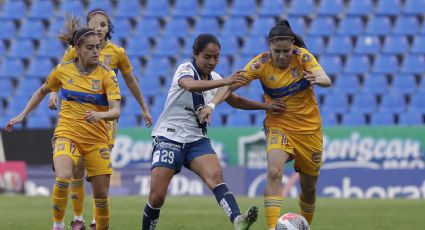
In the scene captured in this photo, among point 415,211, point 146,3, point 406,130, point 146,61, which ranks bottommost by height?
point 415,211

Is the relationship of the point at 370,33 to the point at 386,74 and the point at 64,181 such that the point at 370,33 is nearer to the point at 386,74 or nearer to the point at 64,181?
the point at 386,74

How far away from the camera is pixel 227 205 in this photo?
9.57m

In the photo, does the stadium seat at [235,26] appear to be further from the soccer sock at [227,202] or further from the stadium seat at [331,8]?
the soccer sock at [227,202]

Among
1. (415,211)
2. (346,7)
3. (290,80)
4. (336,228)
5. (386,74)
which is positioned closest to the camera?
(290,80)

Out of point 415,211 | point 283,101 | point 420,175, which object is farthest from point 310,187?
point 420,175

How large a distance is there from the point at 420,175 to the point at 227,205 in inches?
455

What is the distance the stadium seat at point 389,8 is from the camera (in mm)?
27031

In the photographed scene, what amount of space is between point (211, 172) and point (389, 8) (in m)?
18.2

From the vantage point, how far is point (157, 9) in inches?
1107

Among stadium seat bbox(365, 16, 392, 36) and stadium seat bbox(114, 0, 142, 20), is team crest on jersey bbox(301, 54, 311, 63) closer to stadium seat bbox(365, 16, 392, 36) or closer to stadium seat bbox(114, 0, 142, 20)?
stadium seat bbox(365, 16, 392, 36)

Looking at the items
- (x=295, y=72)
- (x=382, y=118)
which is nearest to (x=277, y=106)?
(x=295, y=72)

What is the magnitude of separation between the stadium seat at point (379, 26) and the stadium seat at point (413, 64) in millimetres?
1174

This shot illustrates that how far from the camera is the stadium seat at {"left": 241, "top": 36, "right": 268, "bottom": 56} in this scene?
26.5 meters

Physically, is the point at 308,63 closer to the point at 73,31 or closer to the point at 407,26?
the point at 73,31
